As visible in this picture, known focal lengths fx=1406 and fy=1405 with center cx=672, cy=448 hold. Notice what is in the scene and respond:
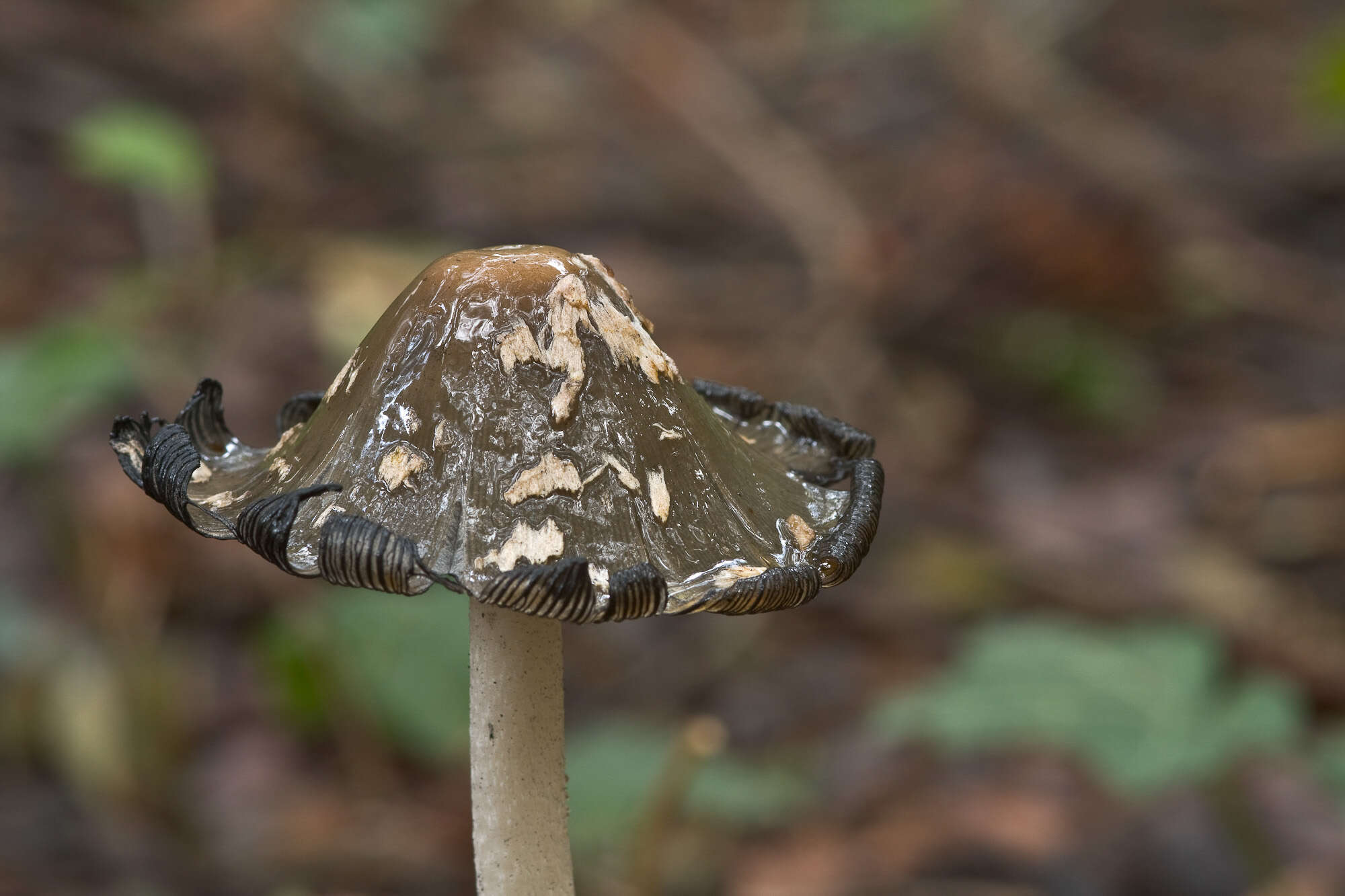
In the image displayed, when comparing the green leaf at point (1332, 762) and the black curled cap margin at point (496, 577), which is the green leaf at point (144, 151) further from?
the green leaf at point (1332, 762)

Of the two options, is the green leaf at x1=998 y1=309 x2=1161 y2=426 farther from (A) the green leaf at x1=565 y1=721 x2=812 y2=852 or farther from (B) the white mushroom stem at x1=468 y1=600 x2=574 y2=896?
(B) the white mushroom stem at x1=468 y1=600 x2=574 y2=896

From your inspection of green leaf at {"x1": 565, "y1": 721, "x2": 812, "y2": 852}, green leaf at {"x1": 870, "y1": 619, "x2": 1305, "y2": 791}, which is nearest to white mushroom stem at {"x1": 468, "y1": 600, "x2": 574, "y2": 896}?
green leaf at {"x1": 870, "y1": 619, "x2": 1305, "y2": 791}

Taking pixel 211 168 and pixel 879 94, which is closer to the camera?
pixel 211 168

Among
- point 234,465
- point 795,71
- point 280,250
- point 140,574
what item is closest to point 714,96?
point 795,71

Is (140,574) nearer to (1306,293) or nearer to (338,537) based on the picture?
(338,537)

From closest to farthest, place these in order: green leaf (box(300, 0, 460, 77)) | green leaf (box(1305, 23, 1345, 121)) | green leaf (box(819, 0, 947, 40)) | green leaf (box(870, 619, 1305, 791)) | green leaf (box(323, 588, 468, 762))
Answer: green leaf (box(870, 619, 1305, 791)), green leaf (box(323, 588, 468, 762)), green leaf (box(1305, 23, 1345, 121)), green leaf (box(300, 0, 460, 77)), green leaf (box(819, 0, 947, 40))

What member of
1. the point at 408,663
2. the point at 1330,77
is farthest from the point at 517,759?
the point at 1330,77

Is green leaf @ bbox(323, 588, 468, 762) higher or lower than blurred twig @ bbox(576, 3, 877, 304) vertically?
lower

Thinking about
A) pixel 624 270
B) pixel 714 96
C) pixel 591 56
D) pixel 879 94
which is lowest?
pixel 624 270
